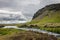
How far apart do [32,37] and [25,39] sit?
58.5 inches

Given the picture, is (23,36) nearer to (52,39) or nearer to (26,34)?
(26,34)

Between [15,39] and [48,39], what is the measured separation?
714cm

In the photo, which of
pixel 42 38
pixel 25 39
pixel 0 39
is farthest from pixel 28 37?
pixel 0 39

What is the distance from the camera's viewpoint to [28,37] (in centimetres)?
3300

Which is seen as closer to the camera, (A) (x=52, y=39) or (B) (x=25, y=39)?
(B) (x=25, y=39)

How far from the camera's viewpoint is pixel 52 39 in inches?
1471

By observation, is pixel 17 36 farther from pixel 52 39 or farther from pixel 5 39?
pixel 52 39

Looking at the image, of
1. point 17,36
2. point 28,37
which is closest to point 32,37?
point 28,37

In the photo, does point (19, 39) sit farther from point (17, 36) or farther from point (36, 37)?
point (36, 37)

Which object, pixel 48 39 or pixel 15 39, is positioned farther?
pixel 48 39

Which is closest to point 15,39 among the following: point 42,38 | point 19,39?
point 19,39

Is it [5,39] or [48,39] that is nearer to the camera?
[5,39]

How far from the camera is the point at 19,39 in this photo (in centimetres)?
3272

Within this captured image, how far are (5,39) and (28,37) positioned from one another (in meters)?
4.30
